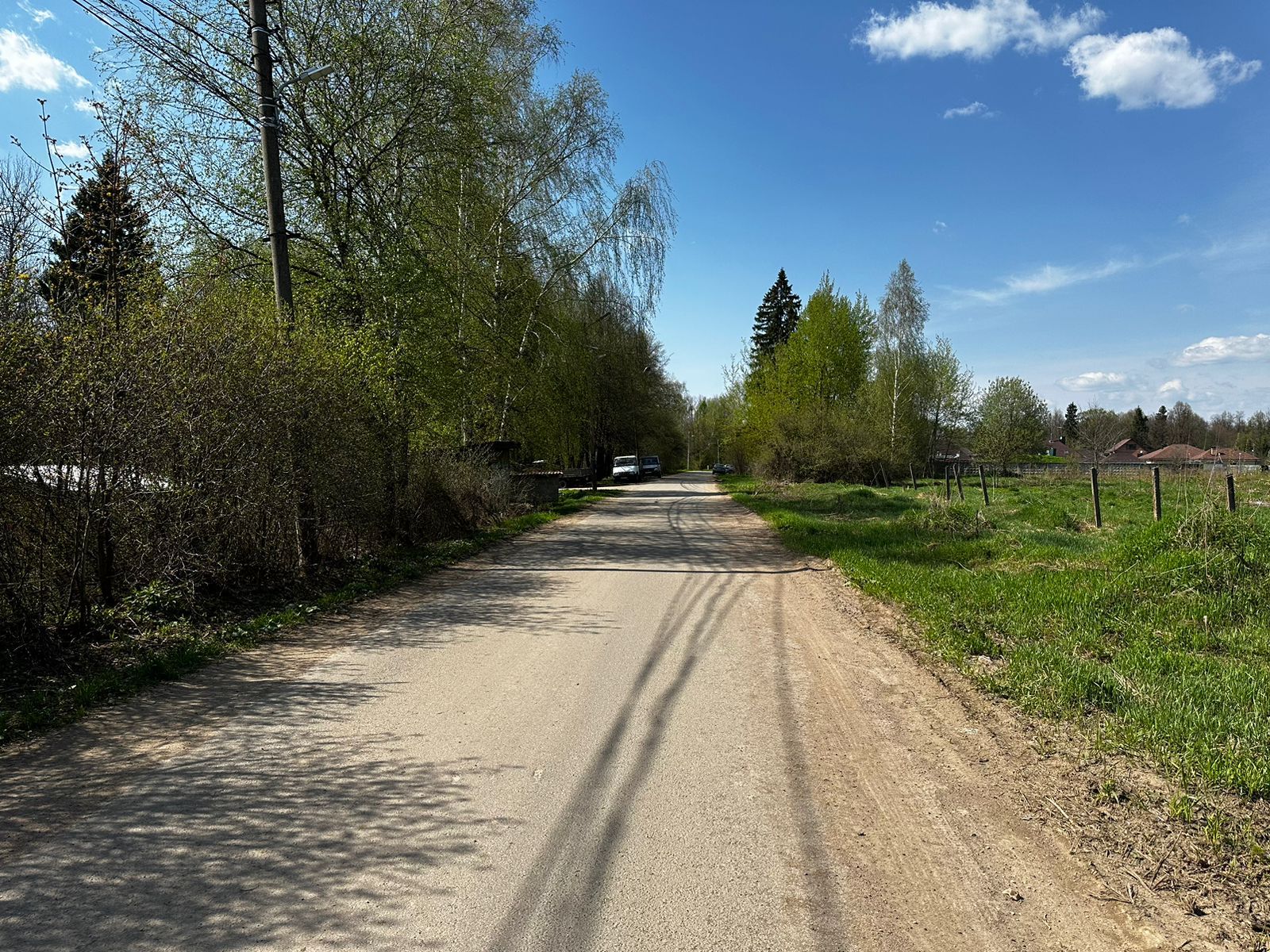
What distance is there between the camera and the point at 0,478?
5.15m

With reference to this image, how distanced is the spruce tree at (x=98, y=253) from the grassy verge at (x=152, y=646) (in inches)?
110

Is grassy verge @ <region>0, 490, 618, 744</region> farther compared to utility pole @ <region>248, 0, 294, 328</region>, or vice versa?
utility pole @ <region>248, 0, 294, 328</region>

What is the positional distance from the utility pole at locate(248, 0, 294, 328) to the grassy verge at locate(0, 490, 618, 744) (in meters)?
3.85

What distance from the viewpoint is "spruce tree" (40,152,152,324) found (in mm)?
6359

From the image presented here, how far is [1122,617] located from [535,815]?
607 centimetres

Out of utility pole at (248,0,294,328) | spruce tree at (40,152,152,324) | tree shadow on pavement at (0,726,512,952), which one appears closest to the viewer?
tree shadow on pavement at (0,726,512,952)

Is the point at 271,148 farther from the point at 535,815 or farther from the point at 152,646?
the point at 535,815

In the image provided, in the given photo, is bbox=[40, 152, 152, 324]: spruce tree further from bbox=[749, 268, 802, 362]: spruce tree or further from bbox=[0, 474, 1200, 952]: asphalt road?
bbox=[749, 268, 802, 362]: spruce tree

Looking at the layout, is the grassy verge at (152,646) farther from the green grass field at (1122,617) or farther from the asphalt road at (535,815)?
the green grass field at (1122,617)

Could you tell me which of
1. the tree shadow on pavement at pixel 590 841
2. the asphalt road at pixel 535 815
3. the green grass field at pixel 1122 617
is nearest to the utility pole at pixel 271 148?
the asphalt road at pixel 535 815

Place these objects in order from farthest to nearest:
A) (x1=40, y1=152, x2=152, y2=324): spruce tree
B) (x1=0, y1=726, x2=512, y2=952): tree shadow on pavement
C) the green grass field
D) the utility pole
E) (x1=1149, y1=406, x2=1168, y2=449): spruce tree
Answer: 1. (x1=1149, y1=406, x2=1168, y2=449): spruce tree
2. the utility pole
3. (x1=40, y1=152, x2=152, y2=324): spruce tree
4. the green grass field
5. (x1=0, y1=726, x2=512, y2=952): tree shadow on pavement

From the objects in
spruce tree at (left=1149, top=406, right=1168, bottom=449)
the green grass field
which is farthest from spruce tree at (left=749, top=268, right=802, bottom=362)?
spruce tree at (left=1149, top=406, right=1168, bottom=449)

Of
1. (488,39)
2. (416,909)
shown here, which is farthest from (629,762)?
(488,39)

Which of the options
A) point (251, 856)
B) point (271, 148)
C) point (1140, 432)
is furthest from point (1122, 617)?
point (1140, 432)
